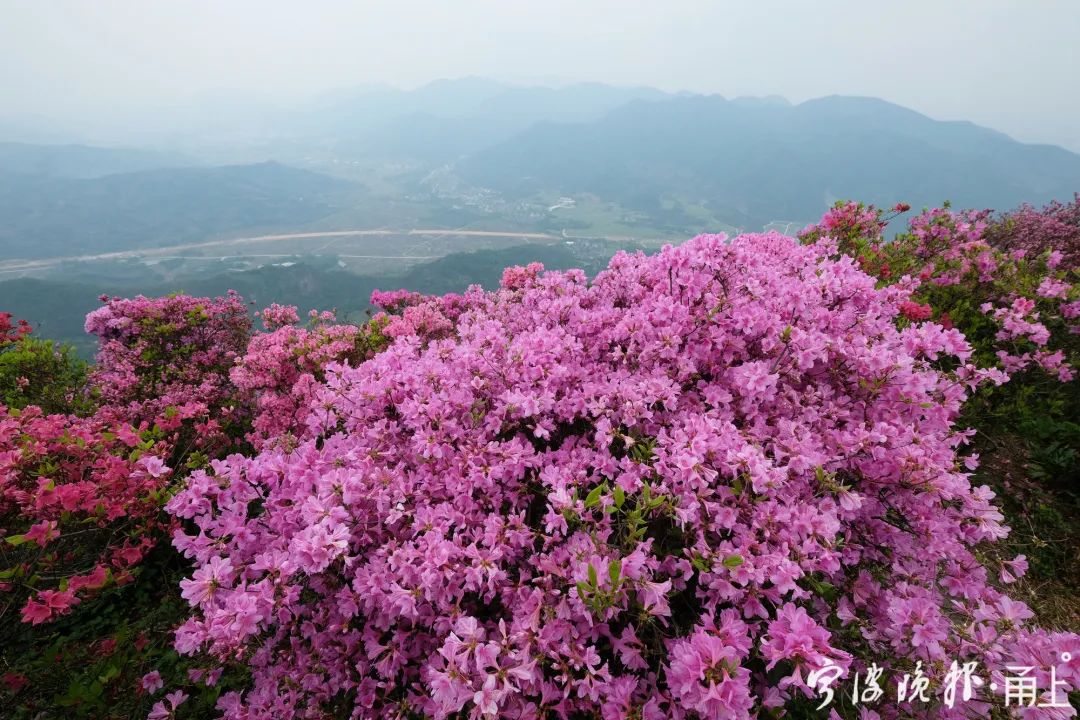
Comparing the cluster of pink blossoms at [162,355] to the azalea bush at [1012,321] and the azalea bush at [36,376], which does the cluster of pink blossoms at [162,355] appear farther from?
the azalea bush at [1012,321]

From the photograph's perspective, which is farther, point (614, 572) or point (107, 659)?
point (107, 659)

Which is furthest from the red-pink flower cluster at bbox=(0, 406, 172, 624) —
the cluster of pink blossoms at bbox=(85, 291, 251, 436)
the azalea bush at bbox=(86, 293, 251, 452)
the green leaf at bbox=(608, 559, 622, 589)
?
the green leaf at bbox=(608, 559, 622, 589)

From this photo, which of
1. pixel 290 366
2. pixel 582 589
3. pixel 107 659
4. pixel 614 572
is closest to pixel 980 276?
pixel 614 572

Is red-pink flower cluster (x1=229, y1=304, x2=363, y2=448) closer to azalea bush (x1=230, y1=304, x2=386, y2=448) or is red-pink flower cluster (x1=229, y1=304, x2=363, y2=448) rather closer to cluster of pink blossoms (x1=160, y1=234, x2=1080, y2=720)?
azalea bush (x1=230, y1=304, x2=386, y2=448)

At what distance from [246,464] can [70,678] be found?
118 inches

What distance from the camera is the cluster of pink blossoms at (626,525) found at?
8.36 feet

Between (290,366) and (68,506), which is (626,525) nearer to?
(68,506)

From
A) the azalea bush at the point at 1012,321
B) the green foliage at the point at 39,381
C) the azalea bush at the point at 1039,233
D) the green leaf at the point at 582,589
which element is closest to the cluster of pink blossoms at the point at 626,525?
the green leaf at the point at 582,589

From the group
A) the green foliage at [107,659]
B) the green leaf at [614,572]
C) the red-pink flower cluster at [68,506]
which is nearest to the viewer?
the green leaf at [614,572]

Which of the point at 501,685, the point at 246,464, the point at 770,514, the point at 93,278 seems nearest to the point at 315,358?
the point at 246,464

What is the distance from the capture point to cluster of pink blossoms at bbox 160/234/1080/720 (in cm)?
255

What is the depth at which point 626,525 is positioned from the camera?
282 cm

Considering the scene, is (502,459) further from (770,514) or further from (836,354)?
(836,354)

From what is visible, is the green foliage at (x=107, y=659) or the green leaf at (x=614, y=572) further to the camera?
the green foliage at (x=107, y=659)
